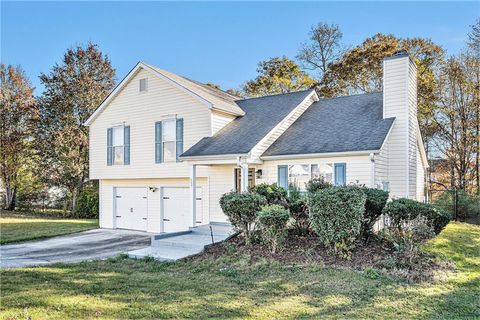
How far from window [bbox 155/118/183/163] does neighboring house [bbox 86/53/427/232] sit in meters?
0.04

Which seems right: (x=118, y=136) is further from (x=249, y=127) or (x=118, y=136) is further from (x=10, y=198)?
(x=10, y=198)

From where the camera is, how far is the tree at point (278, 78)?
2653 centimetres

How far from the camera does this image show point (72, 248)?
1143cm

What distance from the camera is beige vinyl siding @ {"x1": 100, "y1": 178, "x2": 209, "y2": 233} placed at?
14461 millimetres

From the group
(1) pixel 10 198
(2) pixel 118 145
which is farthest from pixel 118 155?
(1) pixel 10 198

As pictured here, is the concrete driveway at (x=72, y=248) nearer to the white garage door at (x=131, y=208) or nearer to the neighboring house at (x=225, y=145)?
the white garage door at (x=131, y=208)

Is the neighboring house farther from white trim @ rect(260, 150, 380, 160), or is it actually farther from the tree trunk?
the tree trunk

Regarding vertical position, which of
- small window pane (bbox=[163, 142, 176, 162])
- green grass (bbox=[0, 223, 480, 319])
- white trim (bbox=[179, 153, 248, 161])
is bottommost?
green grass (bbox=[0, 223, 480, 319])

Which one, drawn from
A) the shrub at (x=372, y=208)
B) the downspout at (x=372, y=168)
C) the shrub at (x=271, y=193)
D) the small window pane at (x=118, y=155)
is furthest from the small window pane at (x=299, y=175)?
the small window pane at (x=118, y=155)

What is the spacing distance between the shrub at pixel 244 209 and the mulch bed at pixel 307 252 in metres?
0.47

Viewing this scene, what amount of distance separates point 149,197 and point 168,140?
2933 mm

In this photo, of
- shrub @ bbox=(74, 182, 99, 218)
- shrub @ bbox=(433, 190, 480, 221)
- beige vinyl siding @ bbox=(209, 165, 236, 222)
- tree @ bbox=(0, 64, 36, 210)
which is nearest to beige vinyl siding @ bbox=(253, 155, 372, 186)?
beige vinyl siding @ bbox=(209, 165, 236, 222)

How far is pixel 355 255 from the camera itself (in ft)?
26.3

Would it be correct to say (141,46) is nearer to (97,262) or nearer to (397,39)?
(97,262)
